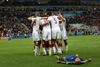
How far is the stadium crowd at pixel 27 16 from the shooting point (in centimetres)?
6430

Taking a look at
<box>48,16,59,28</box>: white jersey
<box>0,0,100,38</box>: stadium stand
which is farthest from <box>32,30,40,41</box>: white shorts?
<box>0,0,100,38</box>: stadium stand

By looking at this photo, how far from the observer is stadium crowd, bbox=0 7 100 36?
211 ft

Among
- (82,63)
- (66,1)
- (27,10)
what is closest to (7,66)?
(82,63)

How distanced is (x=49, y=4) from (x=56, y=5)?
1.68 metres

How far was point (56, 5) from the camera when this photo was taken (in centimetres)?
7481

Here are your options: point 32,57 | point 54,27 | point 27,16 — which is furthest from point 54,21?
point 27,16

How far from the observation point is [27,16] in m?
69.6

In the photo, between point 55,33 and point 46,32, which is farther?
point 55,33

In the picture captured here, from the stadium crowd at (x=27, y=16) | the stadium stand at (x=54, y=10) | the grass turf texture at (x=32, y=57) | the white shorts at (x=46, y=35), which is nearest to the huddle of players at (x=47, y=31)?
the white shorts at (x=46, y=35)

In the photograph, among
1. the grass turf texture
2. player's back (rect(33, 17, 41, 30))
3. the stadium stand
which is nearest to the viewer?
the grass turf texture

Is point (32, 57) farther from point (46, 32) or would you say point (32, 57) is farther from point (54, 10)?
point (54, 10)

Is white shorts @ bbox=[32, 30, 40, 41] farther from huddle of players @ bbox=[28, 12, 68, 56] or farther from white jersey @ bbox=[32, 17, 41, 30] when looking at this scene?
white jersey @ bbox=[32, 17, 41, 30]

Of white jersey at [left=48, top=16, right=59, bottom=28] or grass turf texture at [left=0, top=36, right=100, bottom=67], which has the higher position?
white jersey at [left=48, top=16, right=59, bottom=28]

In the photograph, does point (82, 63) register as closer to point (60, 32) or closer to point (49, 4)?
point (60, 32)
